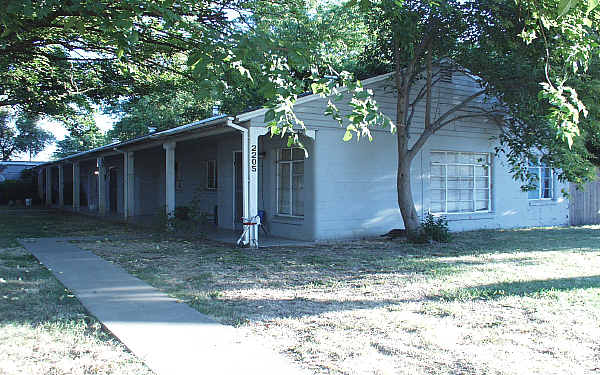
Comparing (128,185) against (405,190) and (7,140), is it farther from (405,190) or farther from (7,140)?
(7,140)

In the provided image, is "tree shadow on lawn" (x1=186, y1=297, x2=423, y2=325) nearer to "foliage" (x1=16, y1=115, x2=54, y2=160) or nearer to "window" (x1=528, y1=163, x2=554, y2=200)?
"window" (x1=528, y1=163, x2=554, y2=200)

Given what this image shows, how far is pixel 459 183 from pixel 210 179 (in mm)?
8026

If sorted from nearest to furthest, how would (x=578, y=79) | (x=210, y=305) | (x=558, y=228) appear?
(x=210, y=305) < (x=578, y=79) < (x=558, y=228)

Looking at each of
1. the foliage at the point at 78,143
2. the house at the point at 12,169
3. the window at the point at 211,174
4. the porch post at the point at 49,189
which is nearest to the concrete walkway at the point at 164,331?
the window at the point at 211,174

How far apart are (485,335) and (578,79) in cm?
741

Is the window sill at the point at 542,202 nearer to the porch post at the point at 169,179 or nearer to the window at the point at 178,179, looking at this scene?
the porch post at the point at 169,179

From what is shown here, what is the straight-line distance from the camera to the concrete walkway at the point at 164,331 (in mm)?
3998

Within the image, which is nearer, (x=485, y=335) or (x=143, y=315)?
(x=485, y=335)

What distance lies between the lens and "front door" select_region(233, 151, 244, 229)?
569 inches

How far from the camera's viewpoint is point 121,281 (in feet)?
23.9

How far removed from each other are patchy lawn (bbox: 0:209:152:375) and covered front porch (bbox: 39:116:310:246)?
4.82 m

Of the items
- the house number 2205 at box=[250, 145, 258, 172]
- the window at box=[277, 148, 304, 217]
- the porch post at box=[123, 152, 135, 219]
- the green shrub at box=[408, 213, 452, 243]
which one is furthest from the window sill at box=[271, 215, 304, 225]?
the porch post at box=[123, 152, 135, 219]

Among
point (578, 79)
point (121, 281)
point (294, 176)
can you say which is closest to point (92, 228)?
point (294, 176)

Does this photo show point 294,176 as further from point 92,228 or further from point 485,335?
point 485,335
